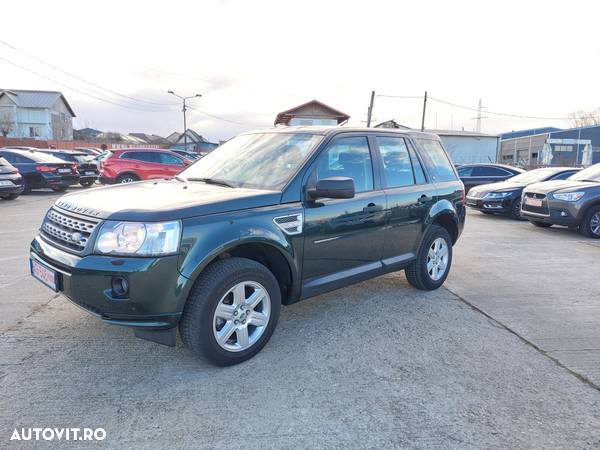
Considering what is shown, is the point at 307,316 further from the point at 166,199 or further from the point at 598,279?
the point at 598,279

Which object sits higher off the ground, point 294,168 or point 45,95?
point 45,95

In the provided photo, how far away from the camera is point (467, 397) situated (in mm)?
2898

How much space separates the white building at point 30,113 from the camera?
5447 cm

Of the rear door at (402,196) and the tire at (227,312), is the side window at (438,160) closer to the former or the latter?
the rear door at (402,196)

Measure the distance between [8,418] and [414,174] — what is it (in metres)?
4.12

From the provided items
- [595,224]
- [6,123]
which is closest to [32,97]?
[6,123]

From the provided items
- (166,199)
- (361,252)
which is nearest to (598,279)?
(361,252)

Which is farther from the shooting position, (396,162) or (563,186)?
(563,186)

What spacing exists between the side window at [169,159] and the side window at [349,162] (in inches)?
493

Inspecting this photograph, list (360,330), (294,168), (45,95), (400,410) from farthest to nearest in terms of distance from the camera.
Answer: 1. (45,95)
2. (360,330)
3. (294,168)
4. (400,410)

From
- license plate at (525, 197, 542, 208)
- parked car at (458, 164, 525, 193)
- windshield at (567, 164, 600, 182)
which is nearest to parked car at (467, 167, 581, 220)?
license plate at (525, 197, 542, 208)

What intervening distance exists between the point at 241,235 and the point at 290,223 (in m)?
0.49

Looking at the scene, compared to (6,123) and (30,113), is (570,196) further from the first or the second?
(30,113)

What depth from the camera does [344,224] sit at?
3842 millimetres
